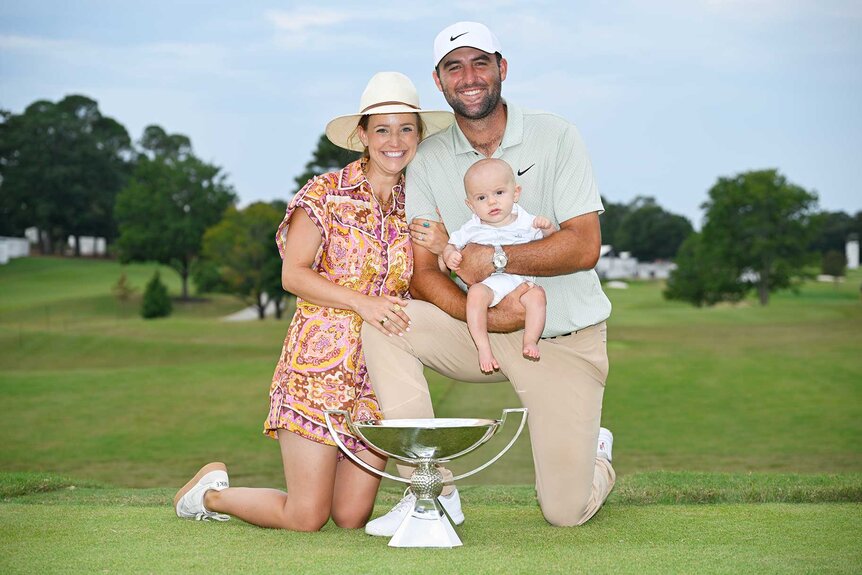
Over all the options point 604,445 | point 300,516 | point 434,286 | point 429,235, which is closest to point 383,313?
point 434,286

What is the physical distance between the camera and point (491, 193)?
16.5 ft

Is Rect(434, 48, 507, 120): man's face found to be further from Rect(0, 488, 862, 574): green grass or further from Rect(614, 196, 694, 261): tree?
Rect(614, 196, 694, 261): tree

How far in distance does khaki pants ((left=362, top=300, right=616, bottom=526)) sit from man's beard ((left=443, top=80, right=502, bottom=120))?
955 mm

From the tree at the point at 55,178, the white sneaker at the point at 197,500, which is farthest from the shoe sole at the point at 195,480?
the tree at the point at 55,178

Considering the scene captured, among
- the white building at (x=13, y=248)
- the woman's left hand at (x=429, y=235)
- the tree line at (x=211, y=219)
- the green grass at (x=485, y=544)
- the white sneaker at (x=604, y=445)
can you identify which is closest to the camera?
the green grass at (x=485, y=544)

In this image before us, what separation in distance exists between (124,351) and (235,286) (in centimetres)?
2966

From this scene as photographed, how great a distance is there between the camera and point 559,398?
5.32 m

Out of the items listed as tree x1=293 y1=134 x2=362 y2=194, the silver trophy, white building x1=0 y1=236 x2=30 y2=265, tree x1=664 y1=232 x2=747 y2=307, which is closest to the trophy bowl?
the silver trophy

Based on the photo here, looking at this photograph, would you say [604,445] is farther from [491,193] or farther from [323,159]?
[323,159]

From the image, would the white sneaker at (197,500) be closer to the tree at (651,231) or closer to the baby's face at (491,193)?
the baby's face at (491,193)

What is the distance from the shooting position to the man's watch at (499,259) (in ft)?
16.8

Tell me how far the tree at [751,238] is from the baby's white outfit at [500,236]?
7738 centimetres

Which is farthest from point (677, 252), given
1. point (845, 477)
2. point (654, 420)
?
point (845, 477)

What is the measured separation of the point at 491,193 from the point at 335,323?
3.32ft
